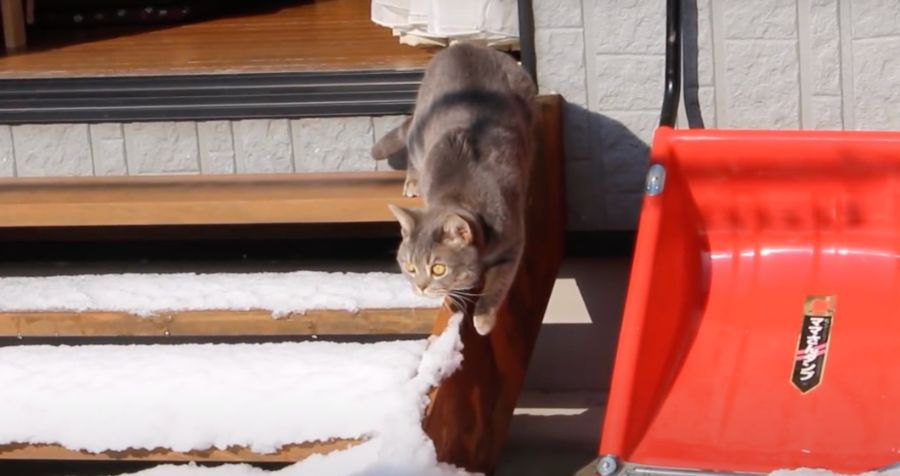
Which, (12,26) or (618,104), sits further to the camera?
(12,26)

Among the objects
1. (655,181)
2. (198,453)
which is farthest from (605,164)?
(198,453)

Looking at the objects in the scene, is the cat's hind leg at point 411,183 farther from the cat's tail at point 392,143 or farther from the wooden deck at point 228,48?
the wooden deck at point 228,48

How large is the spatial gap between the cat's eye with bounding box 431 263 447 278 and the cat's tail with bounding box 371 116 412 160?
23.6 inches

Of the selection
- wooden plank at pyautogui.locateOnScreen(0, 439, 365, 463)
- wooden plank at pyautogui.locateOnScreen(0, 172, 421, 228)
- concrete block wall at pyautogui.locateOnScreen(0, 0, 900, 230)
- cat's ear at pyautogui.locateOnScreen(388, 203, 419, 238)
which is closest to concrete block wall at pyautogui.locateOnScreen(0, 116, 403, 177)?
concrete block wall at pyautogui.locateOnScreen(0, 0, 900, 230)

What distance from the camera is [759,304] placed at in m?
2.94

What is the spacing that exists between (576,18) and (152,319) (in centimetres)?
A: 126

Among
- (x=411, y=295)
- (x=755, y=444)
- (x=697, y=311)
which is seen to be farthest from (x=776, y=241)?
(x=411, y=295)

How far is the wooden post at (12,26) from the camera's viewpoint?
4.12m

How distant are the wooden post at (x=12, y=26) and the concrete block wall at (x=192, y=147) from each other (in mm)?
715

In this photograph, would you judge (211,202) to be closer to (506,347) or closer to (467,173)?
(467,173)

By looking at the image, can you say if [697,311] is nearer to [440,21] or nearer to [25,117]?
[440,21]

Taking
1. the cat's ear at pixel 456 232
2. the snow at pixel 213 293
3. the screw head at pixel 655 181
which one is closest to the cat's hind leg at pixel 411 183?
the snow at pixel 213 293

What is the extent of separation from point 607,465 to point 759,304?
661 millimetres

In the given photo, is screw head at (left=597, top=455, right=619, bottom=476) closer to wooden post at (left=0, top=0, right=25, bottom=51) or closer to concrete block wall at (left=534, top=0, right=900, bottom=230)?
concrete block wall at (left=534, top=0, right=900, bottom=230)
